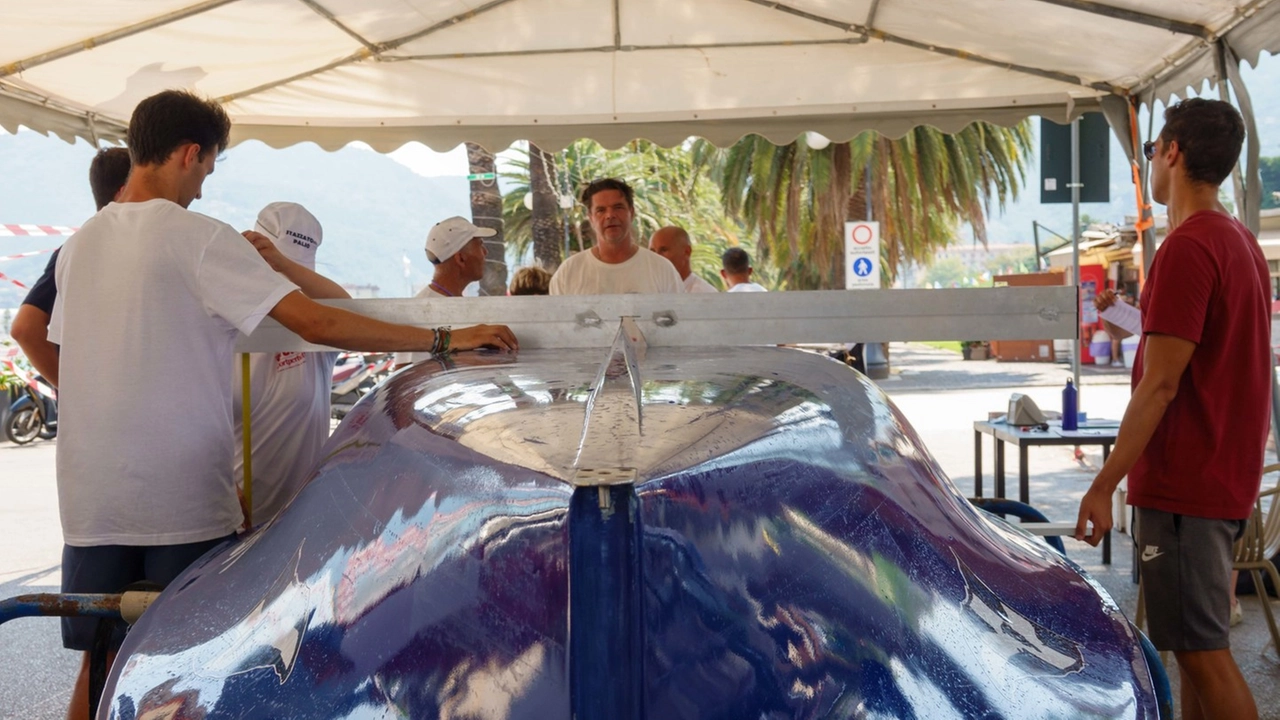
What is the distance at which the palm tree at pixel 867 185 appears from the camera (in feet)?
60.8

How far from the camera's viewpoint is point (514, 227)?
100ft

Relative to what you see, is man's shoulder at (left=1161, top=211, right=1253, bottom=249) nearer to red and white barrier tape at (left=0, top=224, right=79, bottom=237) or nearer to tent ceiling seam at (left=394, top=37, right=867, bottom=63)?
tent ceiling seam at (left=394, top=37, right=867, bottom=63)

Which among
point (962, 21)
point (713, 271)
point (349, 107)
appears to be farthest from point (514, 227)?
point (962, 21)

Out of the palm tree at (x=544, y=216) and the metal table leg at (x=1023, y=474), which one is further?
the palm tree at (x=544, y=216)

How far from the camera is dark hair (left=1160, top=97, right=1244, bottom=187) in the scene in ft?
8.39

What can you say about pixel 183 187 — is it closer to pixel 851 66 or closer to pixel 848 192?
pixel 851 66

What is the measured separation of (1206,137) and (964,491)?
5.74 m

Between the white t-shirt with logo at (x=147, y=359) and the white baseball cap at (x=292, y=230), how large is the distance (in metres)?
0.70

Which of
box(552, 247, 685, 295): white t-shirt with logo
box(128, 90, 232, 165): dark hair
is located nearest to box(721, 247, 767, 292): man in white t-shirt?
box(552, 247, 685, 295): white t-shirt with logo

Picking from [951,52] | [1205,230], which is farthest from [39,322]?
[951,52]

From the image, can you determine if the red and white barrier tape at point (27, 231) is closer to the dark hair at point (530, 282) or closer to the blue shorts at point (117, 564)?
the dark hair at point (530, 282)

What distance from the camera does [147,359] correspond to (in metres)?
1.95

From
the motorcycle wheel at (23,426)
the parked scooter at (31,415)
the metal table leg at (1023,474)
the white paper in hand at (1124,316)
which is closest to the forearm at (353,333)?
the white paper in hand at (1124,316)

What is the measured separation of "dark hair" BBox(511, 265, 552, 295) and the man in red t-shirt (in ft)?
11.3
